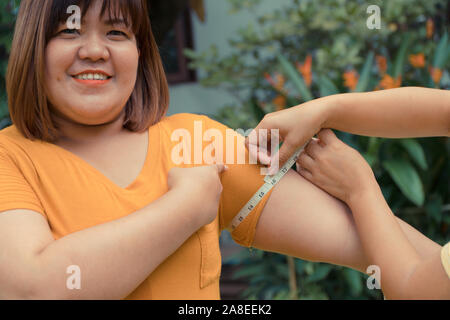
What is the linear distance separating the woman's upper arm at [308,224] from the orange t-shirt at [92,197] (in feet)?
Result: 0.49

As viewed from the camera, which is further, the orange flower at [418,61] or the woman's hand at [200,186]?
the orange flower at [418,61]

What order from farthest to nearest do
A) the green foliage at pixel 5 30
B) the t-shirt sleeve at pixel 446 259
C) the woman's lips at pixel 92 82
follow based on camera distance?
1. the green foliage at pixel 5 30
2. the woman's lips at pixel 92 82
3. the t-shirt sleeve at pixel 446 259

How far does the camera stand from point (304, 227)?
47.3 inches

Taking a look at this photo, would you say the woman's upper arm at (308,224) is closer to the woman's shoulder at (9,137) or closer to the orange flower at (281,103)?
the woman's shoulder at (9,137)

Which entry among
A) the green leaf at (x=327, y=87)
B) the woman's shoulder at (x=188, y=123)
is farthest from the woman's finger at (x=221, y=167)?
the green leaf at (x=327, y=87)

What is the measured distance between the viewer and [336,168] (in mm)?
1189

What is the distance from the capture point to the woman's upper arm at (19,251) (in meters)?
0.88

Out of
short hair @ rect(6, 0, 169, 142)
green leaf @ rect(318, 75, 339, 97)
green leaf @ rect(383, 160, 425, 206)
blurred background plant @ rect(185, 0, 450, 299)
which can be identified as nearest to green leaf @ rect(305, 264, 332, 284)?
blurred background plant @ rect(185, 0, 450, 299)

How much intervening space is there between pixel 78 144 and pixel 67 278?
39 cm

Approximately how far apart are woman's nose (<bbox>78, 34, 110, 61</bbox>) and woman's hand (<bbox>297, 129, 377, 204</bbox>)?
0.54 m

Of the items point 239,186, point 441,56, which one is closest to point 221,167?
point 239,186

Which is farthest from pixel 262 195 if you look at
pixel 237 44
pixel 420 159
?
pixel 237 44

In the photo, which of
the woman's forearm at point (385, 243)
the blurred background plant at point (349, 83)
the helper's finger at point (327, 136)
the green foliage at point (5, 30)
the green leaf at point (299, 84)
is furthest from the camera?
the green leaf at point (299, 84)

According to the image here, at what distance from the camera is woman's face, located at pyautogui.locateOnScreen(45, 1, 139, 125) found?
1.08m
